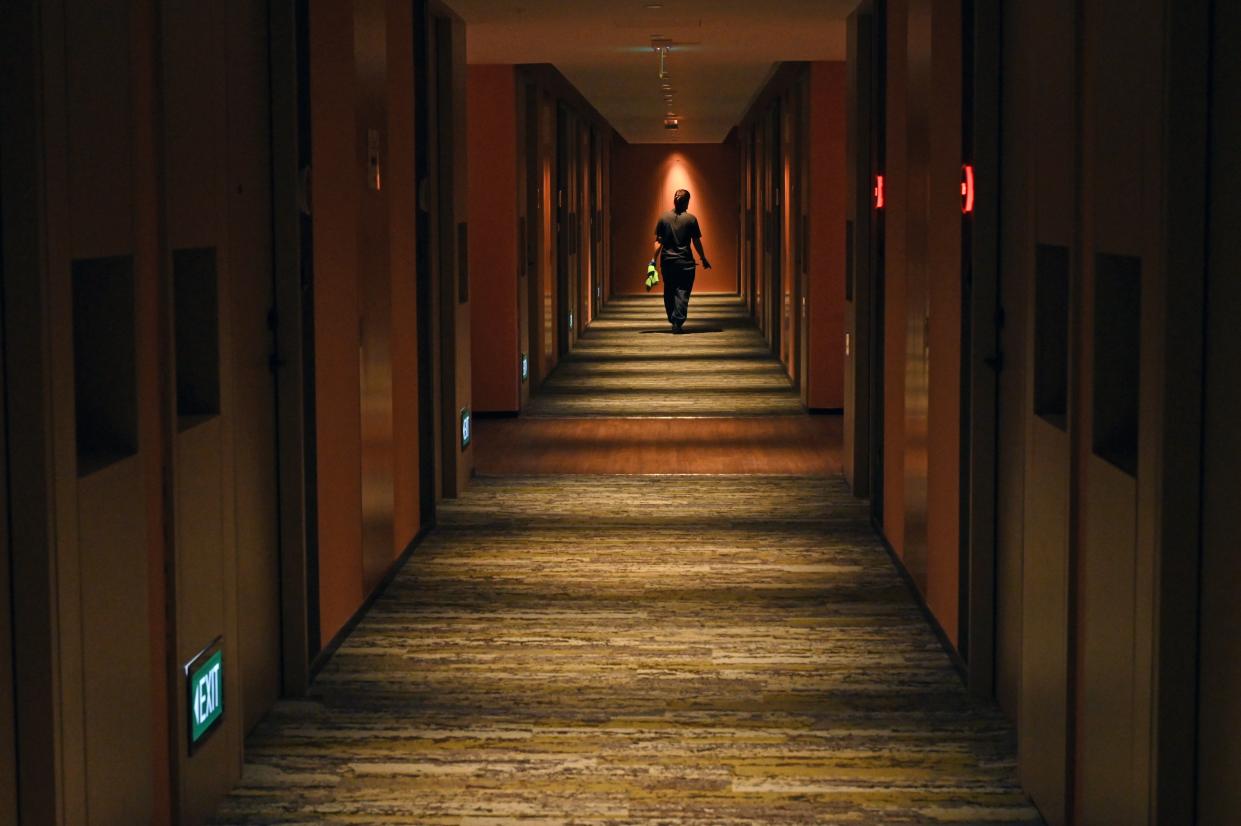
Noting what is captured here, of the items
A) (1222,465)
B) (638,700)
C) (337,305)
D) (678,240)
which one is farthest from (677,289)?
(1222,465)

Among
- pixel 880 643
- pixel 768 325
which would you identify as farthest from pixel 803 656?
pixel 768 325

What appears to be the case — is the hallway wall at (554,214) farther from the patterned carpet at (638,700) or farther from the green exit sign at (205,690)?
the green exit sign at (205,690)

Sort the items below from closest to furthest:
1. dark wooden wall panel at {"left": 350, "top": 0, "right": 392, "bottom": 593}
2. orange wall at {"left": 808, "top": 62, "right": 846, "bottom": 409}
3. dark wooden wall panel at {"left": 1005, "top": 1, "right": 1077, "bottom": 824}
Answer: dark wooden wall panel at {"left": 1005, "top": 1, "right": 1077, "bottom": 824} → dark wooden wall panel at {"left": 350, "top": 0, "right": 392, "bottom": 593} → orange wall at {"left": 808, "top": 62, "right": 846, "bottom": 409}

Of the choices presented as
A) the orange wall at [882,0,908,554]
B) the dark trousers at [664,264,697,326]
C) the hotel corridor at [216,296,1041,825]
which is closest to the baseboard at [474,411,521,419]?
the hotel corridor at [216,296,1041,825]

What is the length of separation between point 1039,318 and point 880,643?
6.05 feet

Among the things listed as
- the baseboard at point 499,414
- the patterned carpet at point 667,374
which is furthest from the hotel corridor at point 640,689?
the patterned carpet at point 667,374

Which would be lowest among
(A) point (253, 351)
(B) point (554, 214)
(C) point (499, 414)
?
(C) point (499, 414)

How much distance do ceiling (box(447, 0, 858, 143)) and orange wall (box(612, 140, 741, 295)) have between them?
13489 mm

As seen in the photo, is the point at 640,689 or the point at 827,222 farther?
the point at 827,222

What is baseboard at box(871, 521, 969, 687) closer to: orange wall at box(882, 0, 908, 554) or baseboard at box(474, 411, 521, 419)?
orange wall at box(882, 0, 908, 554)

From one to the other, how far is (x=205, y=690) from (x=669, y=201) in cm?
2452

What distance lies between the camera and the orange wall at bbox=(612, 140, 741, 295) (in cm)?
2728

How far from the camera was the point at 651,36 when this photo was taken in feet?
28.9

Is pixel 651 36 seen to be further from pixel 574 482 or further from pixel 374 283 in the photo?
pixel 374 283
